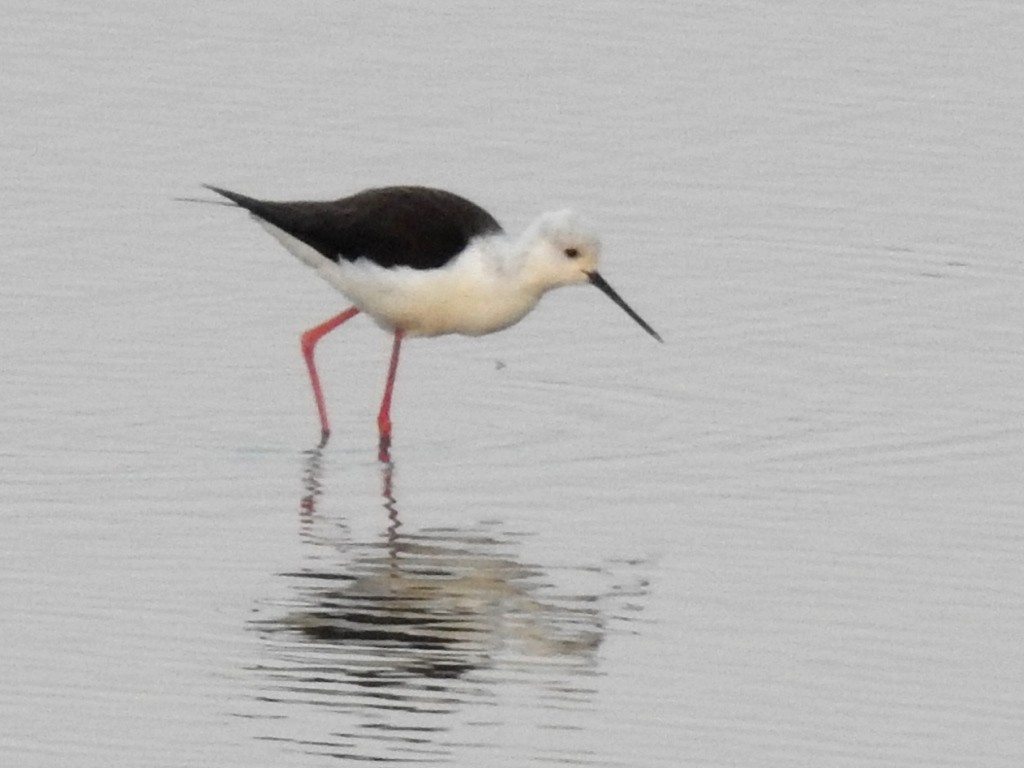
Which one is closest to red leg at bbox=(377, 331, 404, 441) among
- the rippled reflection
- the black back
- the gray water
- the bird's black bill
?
the gray water

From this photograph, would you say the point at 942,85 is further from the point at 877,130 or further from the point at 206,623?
the point at 206,623

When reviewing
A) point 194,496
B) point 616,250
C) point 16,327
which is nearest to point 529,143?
point 616,250

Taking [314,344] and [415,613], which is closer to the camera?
[415,613]

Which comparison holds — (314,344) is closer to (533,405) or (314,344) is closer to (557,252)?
(533,405)

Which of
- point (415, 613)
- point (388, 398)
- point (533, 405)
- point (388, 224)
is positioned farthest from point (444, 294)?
point (415, 613)

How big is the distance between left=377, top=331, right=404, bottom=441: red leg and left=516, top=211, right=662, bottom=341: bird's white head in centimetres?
65

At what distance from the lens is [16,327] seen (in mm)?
13445

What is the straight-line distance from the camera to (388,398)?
12.5 m

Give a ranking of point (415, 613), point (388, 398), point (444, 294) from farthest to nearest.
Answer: point (444, 294)
point (388, 398)
point (415, 613)

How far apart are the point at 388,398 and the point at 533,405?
661 mm

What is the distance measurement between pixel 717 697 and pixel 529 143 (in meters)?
8.27

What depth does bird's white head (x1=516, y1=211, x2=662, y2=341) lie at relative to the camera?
41.3ft

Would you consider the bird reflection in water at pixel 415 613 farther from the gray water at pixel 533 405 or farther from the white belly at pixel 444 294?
the white belly at pixel 444 294

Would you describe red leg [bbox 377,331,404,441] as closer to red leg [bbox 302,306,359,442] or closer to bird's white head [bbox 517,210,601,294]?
red leg [bbox 302,306,359,442]
